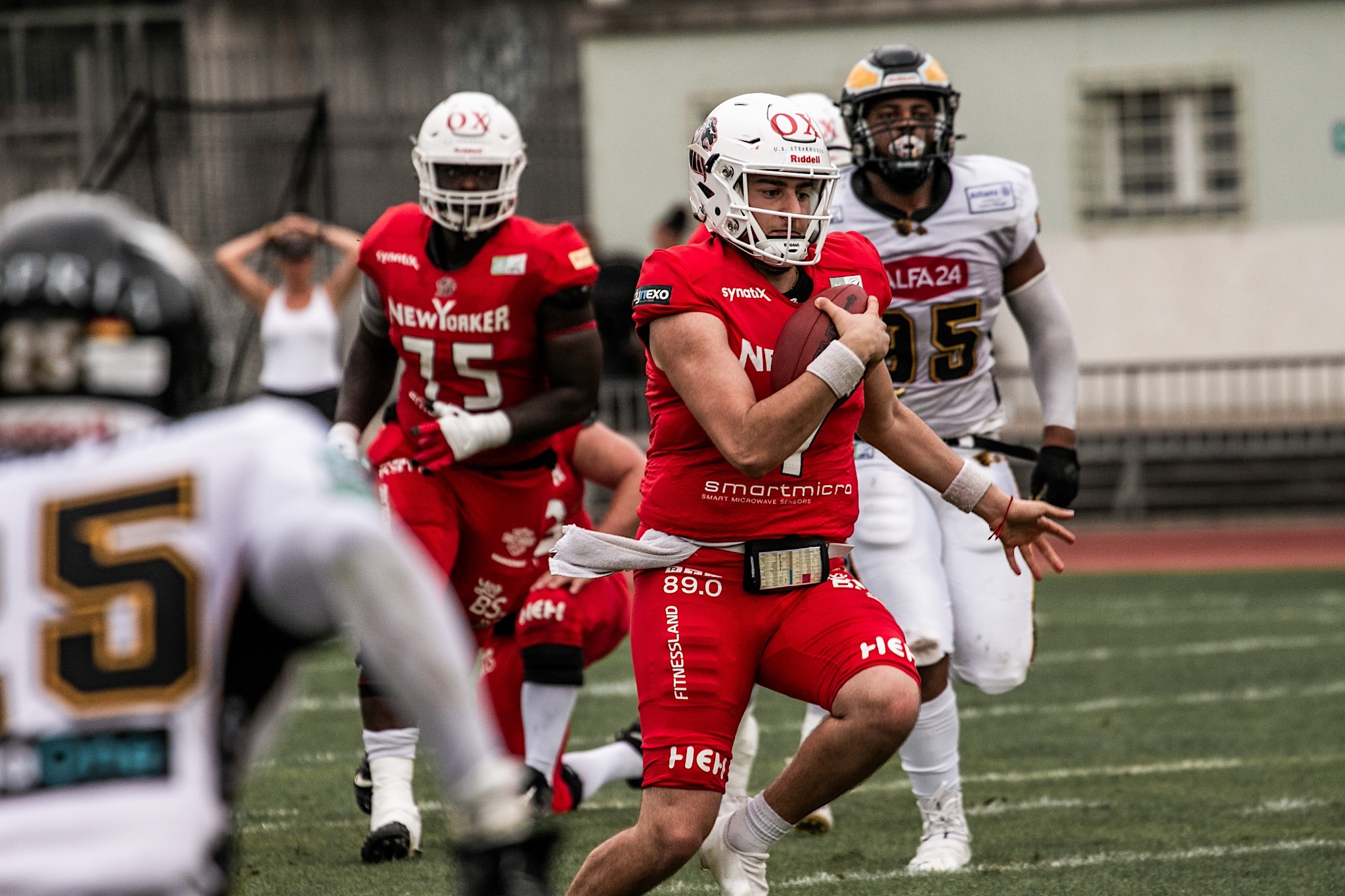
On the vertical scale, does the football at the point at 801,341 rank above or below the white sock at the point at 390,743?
above

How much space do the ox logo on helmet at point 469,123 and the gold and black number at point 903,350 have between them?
139 cm

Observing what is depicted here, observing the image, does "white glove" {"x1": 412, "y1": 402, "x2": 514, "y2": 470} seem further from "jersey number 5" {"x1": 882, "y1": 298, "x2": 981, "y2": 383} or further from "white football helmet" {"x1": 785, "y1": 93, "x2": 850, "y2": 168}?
"white football helmet" {"x1": 785, "y1": 93, "x2": 850, "y2": 168}

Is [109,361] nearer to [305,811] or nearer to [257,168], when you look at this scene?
[305,811]

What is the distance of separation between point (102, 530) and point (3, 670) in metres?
0.20

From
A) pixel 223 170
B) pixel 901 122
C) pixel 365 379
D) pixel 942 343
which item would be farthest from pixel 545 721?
pixel 223 170

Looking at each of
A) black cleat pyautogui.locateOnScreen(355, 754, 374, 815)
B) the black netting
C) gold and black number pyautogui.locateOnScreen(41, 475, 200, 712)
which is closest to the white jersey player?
black cleat pyautogui.locateOnScreen(355, 754, 374, 815)

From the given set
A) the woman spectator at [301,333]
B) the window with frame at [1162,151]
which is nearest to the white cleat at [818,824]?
the woman spectator at [301,333]

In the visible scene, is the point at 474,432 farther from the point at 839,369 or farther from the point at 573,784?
the point at 839,369

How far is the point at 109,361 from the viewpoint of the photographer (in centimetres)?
240

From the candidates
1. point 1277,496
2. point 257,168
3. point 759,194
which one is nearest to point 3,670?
point 759,194

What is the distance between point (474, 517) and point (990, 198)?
1.87 metres

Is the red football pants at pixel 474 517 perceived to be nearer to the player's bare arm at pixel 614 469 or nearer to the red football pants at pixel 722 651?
the player's bare arm at pixel 614 469

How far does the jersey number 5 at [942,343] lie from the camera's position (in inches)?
232

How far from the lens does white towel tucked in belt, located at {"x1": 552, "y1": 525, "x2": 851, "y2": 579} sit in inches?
173
